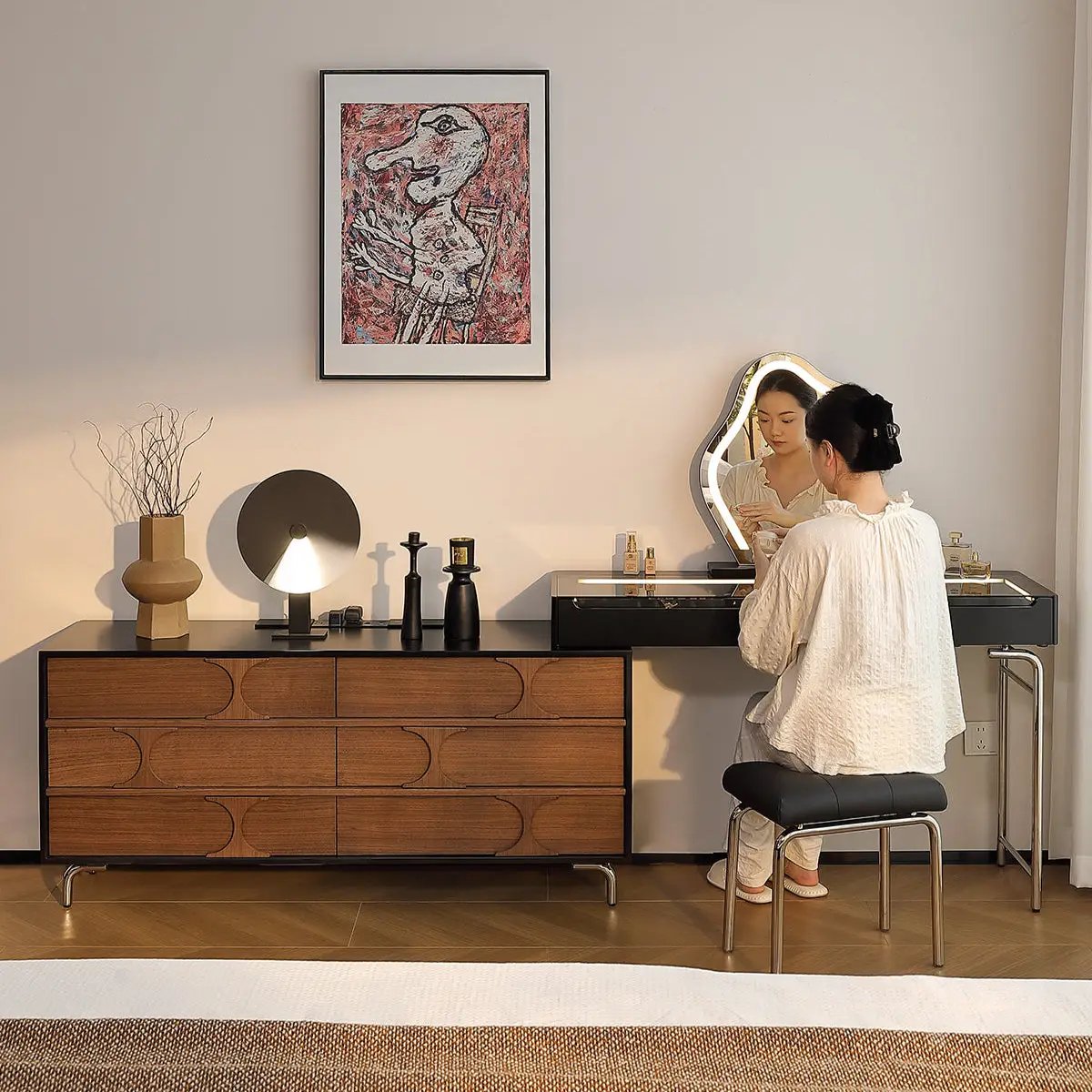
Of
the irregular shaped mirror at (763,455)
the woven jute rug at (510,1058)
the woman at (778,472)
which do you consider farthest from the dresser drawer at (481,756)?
the woven jute rug at (510,1058)

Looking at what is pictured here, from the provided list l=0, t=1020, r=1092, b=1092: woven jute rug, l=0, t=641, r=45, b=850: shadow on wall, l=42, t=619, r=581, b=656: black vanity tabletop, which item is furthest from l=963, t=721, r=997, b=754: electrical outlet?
l=0, t=641, r=45, b=850: shadow on wall

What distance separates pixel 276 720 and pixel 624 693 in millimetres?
897

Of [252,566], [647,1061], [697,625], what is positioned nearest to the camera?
[647,1061]

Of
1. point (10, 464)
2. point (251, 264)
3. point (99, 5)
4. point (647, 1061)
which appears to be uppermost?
point (99, 5)

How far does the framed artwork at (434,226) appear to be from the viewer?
3.34 meters

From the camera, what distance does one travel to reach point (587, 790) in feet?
10.1

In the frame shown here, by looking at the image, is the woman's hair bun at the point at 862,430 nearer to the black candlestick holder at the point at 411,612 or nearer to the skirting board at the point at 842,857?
the black candlestick holder at the point at 411,612

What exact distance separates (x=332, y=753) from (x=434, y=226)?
1485mm

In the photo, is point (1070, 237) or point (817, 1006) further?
point (1070, 237)

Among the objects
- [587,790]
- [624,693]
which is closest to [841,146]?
[624,693]

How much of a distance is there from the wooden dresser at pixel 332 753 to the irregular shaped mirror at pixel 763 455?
630 millimetres

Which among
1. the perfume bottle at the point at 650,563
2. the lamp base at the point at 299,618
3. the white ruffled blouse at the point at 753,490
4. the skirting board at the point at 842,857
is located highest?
the white ruffled blouse at the point at 753,490

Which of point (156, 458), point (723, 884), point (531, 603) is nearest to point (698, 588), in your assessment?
point (531, 603)

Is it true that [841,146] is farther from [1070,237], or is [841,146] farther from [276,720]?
[276,720]
